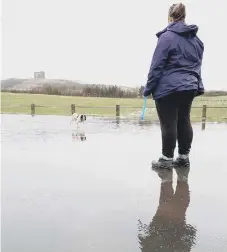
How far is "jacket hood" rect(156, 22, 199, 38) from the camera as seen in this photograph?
4.64 meters

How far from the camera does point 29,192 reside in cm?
379

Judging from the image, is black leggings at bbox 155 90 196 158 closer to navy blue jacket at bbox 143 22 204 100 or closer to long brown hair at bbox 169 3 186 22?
navy blue jacket at bbox 143 22 204 100

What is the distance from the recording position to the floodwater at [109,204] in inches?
103

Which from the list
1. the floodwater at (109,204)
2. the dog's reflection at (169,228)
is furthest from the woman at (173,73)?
the dog's reflection at (169,228)

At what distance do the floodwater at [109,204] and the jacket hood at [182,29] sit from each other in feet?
5.67

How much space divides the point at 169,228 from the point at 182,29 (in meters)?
2.67

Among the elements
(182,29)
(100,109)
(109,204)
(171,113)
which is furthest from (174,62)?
(100,109)

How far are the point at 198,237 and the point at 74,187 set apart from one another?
1673mm

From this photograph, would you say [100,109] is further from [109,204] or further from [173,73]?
[109,204]

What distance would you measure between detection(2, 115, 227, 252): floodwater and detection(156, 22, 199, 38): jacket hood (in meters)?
1.73

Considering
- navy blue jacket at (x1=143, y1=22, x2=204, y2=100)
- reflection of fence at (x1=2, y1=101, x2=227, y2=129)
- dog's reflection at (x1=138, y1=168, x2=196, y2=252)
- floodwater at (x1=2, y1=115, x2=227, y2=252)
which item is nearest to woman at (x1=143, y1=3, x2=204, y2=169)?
navy blue jacket at (x1=143, y1=22, x2=204, y2=100)

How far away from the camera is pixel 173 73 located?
4.70 meters

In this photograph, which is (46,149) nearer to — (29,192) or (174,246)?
(29,192)

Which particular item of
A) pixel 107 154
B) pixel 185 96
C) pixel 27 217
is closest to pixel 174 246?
pixel 27 217
